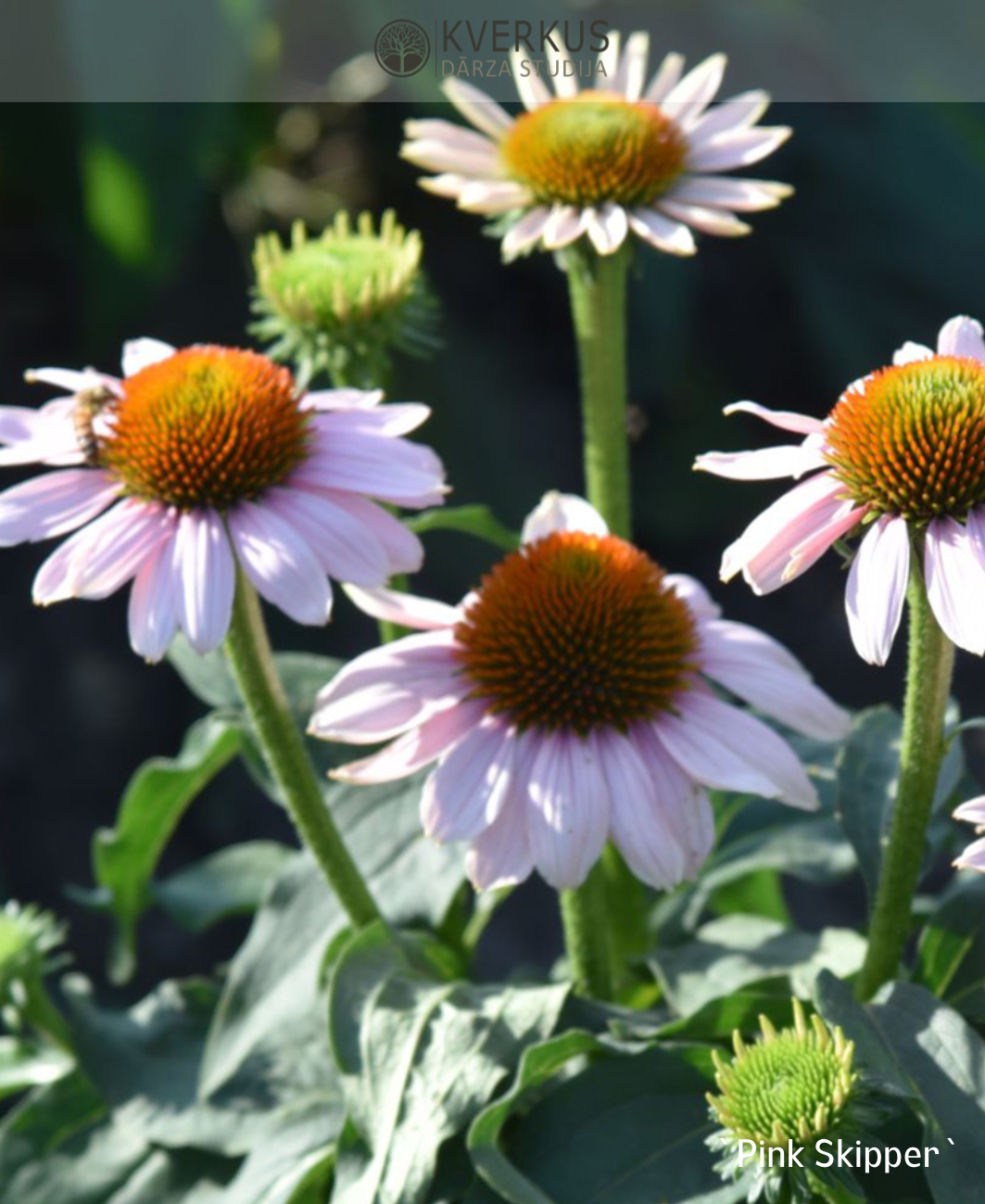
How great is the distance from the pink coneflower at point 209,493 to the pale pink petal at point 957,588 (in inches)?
10.6

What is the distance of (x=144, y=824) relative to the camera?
133 cm

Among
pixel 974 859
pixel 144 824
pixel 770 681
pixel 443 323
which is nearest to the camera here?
pixel 974 859

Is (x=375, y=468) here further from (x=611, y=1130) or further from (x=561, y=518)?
(x=611, y=1130)

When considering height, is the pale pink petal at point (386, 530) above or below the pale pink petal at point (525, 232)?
below

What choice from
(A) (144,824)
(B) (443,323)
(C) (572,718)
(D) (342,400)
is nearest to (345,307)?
(D) (342,400)

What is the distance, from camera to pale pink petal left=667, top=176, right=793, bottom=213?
115 centimetres

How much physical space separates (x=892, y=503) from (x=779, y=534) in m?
0.06

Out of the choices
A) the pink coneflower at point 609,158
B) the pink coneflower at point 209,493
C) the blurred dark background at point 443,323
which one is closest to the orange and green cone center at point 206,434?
the pink coneflower at point 209,493

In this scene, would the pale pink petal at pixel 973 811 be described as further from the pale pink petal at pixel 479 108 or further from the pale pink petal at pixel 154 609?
the pale pink petal at pixel 479 108

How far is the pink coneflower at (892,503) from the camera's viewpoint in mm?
835

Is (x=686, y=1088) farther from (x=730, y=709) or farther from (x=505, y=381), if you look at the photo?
(x=505, y=381)

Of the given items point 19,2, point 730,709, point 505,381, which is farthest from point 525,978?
point 19,2

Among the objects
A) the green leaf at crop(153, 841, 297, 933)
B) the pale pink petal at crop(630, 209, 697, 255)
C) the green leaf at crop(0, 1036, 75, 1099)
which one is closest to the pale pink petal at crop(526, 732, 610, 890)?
the pale pink petal at crop(630, 209, 697, 255)

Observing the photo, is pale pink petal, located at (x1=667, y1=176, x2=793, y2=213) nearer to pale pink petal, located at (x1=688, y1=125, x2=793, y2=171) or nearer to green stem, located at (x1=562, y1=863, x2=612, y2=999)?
pale pink petal, located at (x1=688, y1=125, x2=793, y2=171)
